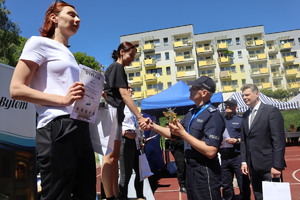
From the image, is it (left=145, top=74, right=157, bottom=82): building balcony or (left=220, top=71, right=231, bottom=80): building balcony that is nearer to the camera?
(left=145, top=74, right=157, bottom=82): building balcony

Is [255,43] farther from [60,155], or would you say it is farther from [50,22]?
[60,155]

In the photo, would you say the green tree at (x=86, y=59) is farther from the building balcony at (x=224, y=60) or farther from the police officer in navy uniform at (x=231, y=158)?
the police officer in navy uniform at (x=231, y=158)

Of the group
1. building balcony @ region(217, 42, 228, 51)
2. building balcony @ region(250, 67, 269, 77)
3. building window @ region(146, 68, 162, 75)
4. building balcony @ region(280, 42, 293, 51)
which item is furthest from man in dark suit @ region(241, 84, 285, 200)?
building balcony @ region(280, 42, 293, 51)

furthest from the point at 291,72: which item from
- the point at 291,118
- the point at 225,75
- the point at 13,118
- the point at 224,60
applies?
the point at 13,118

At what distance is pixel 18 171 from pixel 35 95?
4.55 feet

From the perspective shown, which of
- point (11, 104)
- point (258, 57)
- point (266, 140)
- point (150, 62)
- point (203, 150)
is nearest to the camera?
point (11, 104)

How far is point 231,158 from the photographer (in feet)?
18.0

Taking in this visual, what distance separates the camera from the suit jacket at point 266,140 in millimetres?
3283

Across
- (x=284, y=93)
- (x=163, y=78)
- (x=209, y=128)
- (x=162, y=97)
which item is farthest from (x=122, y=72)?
(x=284, y=93)

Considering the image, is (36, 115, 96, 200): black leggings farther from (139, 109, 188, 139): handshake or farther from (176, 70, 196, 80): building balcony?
(176, 70, 196, 80): building balcony

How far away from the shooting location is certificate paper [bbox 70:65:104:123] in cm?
148

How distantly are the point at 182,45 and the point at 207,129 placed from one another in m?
53.3

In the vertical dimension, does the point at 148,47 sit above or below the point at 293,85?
above

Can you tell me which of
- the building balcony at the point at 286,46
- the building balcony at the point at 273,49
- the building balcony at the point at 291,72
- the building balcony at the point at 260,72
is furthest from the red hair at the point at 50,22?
the building balcony at the point at 286,46
